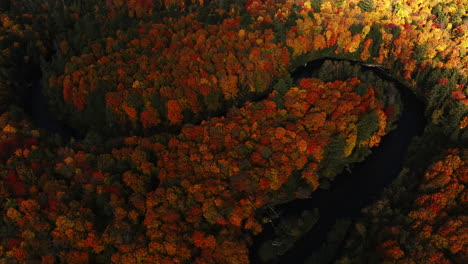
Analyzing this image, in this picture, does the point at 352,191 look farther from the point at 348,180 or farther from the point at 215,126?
the point at 215,126

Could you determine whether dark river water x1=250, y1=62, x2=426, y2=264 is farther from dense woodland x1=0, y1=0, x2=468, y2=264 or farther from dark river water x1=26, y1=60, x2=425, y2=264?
dense woodland x1=0, y1=0, x2=468, y2=264

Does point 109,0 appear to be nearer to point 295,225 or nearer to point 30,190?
point 30,190

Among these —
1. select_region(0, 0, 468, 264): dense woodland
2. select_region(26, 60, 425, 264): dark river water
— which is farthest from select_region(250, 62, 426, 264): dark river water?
select_region(0, 0, 468, 264): dense woodland

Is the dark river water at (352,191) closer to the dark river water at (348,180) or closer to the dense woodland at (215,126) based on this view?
the dark river water at (348,180)

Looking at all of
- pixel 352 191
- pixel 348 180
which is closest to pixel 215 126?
pixel 348 180

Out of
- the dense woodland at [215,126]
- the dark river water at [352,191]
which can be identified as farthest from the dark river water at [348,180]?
the dense woodland at [215,126]

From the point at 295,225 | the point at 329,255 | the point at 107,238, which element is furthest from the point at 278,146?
the point at 107,238
